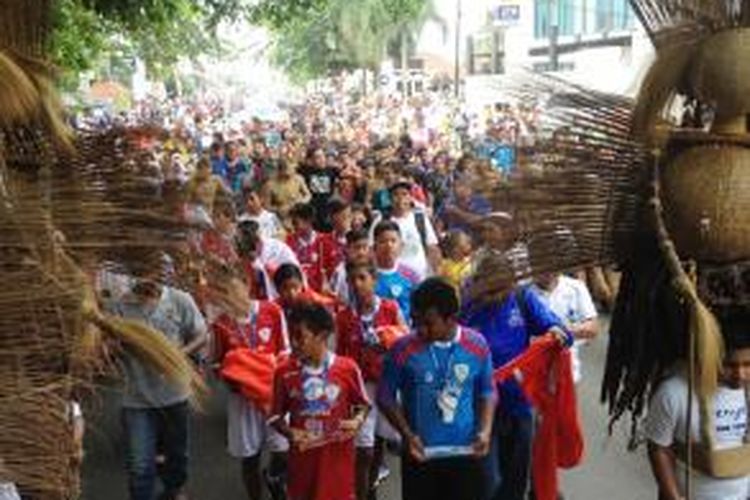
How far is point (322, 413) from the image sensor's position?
5.27 m

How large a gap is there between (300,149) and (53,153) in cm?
2015

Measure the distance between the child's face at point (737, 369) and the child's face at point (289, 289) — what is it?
10.1 ft

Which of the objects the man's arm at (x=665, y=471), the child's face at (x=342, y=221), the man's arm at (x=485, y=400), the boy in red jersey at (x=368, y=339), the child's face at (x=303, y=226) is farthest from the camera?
the child's face at (x=342, y=221)

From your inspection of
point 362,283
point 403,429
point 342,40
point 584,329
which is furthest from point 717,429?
point 342,40

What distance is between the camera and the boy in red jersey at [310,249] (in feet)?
28.0

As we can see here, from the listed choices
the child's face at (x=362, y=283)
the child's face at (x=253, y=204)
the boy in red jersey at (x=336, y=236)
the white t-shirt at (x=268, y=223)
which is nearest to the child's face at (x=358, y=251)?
the child's face at (x=362, y=283)

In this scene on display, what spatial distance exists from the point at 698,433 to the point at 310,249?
521 cm

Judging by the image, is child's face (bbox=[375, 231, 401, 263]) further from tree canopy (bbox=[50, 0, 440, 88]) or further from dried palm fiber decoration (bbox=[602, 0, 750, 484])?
dried palm fiber decoration (bbox=[602, 0, 750, 484])

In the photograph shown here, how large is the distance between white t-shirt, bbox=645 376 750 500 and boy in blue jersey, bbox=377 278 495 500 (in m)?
1.24

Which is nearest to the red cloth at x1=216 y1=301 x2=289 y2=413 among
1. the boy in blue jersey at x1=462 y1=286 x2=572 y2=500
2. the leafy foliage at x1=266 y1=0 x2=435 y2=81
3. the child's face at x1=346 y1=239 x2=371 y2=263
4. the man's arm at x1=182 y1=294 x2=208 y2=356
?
the man's arm at x1=182 y1=294 x2=208 y2=356

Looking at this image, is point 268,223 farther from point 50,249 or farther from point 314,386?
point 50,249

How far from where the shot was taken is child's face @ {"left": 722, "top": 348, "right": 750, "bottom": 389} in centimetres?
342

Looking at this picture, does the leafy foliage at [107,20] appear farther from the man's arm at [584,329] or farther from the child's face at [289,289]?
the man's arm at [584,329]

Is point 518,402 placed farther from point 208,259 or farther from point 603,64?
point 208,259
